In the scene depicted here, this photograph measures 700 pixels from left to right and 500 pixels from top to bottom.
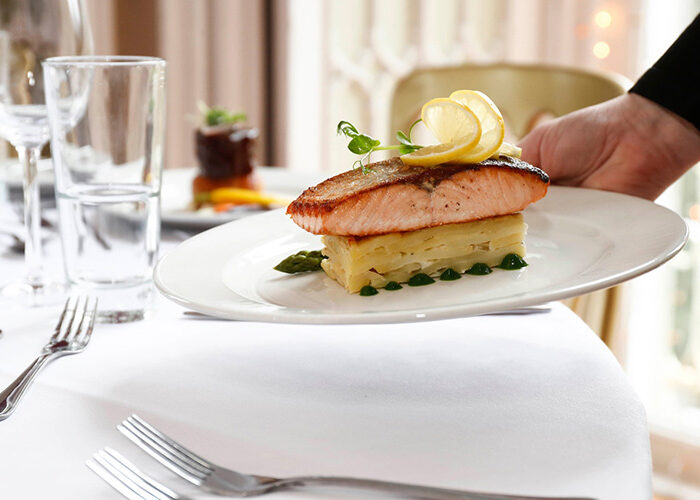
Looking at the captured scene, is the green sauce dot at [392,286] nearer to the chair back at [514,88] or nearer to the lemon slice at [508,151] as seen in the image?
the lemon slice at [508,151]

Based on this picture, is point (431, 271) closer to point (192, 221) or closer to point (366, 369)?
point (366, 369)

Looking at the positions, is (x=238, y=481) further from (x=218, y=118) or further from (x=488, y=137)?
(x=218, y=118)

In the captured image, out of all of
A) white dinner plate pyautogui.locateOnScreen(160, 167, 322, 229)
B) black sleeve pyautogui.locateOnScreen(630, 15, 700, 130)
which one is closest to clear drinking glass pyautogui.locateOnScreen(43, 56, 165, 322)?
white dinner plate pyautogui.locateOnScreen(160, 167, 322, 229)

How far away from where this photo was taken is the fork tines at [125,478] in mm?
647

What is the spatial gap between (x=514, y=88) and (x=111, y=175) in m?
1.71

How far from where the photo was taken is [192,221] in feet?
5.36

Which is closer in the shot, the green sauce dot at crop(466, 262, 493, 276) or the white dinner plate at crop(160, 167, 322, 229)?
the green sauce dot at crop(466, 262, 493, 276)

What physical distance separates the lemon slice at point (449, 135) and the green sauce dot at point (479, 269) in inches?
6.3

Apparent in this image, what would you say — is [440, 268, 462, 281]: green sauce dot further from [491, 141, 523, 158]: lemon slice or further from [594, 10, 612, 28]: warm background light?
[594, 10, 612, 28]: warm background light

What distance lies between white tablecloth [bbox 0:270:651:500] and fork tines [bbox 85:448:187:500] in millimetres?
12

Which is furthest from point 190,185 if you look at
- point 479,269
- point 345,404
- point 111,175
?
point 345,404

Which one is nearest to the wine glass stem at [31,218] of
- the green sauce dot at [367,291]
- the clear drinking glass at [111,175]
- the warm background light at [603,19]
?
the clear drinking glass at [111,175]

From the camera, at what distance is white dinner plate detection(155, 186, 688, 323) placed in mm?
855

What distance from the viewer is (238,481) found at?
67 cm
